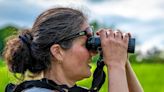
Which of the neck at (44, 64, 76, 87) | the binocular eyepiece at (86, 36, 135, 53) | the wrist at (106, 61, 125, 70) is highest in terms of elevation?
the binocular eyepiece at (86, 36, 135, 53)

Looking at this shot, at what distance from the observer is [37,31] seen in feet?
13.7

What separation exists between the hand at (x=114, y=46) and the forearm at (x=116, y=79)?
3 centimetres

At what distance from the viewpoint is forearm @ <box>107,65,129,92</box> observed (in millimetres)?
4000

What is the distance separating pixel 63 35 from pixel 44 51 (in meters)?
0.15

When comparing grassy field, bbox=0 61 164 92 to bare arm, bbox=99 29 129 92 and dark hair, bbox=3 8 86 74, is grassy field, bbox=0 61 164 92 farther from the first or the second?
bare arm, bbox=99 29 129 92

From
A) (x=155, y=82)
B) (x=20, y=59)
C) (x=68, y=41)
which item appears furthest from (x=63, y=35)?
Result: (x=155, y=82)

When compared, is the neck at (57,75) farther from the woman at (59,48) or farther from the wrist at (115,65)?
the wrist at (115,65)

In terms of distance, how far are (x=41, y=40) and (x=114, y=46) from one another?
0.45m

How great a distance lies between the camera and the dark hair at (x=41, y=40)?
13.6ft

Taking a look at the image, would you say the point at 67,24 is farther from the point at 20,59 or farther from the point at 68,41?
the point at 20,59

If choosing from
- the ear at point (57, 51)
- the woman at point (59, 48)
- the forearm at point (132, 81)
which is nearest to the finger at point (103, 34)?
the woman at point (59, 48)

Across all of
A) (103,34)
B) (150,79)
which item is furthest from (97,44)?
(150,79)

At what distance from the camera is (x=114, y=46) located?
4078mm

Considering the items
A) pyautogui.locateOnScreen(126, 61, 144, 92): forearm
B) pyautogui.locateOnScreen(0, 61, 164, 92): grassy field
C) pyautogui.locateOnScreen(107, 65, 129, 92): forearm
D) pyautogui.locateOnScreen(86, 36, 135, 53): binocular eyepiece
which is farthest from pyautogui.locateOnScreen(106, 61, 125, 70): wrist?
pyautogui.locateOnScreen(0, 61, 164, 92): grassy field
